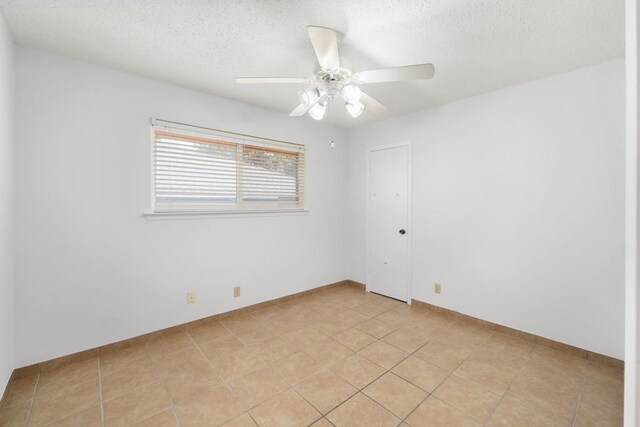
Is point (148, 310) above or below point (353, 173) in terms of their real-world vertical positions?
below

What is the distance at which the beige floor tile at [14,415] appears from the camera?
158cm

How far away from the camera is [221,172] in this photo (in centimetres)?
295

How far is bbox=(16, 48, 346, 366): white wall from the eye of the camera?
6.56 ft

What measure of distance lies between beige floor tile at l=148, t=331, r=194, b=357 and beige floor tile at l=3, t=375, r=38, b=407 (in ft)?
2.34

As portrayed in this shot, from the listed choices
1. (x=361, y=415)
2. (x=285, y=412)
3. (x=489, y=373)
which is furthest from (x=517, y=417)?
(x=285, y=412)

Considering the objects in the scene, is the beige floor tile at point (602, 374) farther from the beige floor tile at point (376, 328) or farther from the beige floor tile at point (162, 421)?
the beige floor tile at point (162, 421)

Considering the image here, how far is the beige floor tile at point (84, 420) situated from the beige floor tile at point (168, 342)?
620mm

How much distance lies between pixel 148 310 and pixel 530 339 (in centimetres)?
353

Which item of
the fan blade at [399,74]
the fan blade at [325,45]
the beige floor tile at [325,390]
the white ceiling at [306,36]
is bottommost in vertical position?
the beige floor tile at [325,390]

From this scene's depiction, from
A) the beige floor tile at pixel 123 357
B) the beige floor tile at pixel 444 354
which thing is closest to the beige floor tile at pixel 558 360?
the beige floor tile at pixel 444 354

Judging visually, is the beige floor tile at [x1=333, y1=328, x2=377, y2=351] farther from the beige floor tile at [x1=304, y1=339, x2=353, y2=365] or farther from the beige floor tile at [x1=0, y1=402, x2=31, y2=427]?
the beige floor tile at [x1=0, y1=402, x2=31, y2=427]

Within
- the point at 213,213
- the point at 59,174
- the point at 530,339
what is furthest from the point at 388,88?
the point at 59,174

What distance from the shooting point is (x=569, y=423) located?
5.21 ft

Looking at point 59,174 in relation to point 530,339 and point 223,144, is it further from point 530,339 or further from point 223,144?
point 530,339
